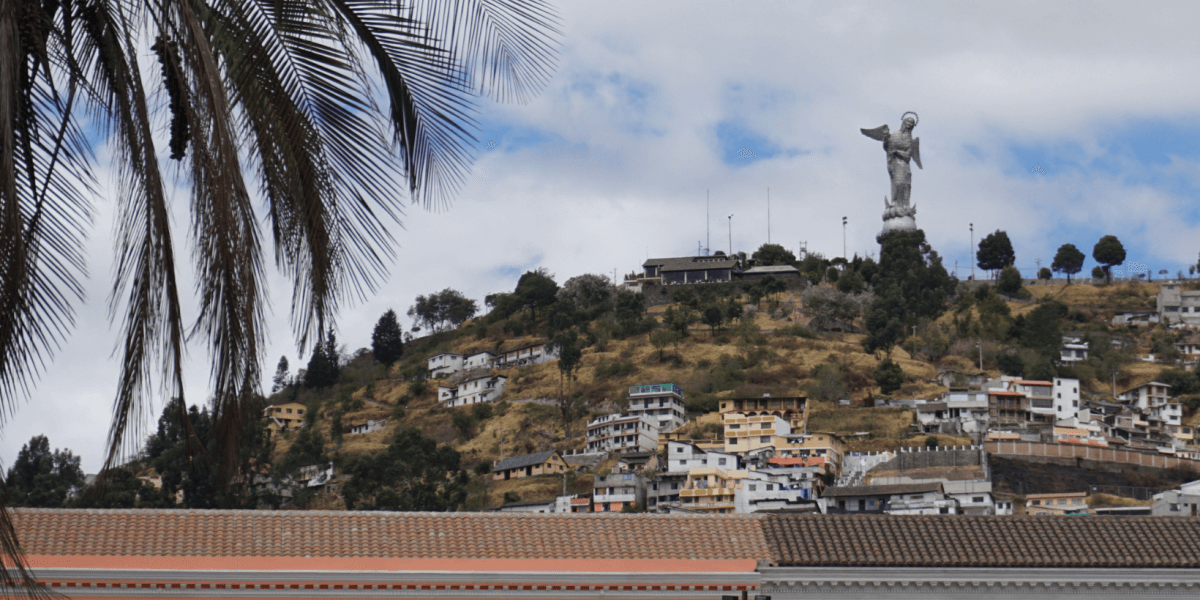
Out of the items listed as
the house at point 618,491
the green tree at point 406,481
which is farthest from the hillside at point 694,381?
the green tree at point 406,481

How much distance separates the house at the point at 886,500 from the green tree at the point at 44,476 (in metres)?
26.1

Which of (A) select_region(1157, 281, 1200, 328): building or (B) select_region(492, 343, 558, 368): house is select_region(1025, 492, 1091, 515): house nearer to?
(B) select_region(492, 343, 558, 368): house

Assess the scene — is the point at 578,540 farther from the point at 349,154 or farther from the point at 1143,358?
the point at 1143,358

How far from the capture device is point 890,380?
81.5 m

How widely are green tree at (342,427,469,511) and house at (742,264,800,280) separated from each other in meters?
55.0

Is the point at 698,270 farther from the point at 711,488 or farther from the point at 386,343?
the point at 711,488

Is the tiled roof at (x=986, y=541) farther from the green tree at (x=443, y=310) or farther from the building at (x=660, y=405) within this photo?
the green tree at (x=443, y=310)

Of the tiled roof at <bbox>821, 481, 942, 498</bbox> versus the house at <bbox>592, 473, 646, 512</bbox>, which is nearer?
the tiled roof at <bbox>821, 481, 942, 498</bbox>

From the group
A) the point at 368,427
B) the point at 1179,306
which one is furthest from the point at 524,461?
the point at 1179,306

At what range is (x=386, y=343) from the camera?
341 feet

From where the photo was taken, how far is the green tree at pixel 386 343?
10388 centimetres

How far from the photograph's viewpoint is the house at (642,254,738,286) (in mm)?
109938

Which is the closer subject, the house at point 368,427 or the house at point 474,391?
the house at point 368,427

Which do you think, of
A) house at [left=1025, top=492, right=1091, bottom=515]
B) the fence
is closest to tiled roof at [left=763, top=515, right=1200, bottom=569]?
house at [left=1025, top=492, right=1091, bottom=515]
